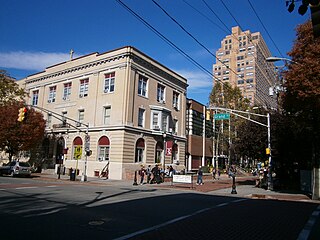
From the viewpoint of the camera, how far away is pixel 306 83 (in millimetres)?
15875

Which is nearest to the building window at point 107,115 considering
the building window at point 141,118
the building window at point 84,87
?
the building window at point 141,118

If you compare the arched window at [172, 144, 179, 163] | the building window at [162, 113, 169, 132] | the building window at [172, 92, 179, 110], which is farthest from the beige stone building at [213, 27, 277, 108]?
the building window at [162, 113, 169, 132]

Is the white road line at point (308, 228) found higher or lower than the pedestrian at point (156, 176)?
lower

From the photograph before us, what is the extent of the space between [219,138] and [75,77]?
27373mm

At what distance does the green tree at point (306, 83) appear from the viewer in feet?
51.4

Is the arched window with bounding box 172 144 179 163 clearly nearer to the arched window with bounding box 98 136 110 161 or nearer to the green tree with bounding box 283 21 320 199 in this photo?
the arched window with bounding box 98 136 110 161

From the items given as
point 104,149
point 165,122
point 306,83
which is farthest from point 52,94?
point 306,83

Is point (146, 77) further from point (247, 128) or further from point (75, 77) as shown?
point (247, 128)

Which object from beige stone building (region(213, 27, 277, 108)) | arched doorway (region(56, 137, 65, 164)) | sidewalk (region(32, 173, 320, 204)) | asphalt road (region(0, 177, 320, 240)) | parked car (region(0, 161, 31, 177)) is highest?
beige stone building (region(213, 27, 277, 108))

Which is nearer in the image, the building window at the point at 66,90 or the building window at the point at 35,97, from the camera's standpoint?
the building window at the point at 66,90

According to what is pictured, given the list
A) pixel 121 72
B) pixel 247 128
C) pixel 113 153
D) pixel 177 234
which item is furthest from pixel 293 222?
pixel 121 72

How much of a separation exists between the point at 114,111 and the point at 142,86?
4.87m

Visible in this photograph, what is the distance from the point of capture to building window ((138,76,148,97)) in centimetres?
3706

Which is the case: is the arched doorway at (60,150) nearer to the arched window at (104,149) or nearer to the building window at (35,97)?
the arched window at (104,149)
